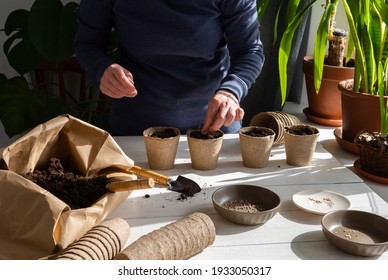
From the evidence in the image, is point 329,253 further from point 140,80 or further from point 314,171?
point 140,80

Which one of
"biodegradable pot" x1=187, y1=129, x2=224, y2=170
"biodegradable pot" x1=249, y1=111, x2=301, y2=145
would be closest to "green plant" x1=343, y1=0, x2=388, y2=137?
"biodegradable pot" x1=249, y1=111, x2=301, y2=145

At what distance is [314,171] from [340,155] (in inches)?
10.6

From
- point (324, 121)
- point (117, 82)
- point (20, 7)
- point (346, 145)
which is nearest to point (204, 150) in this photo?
point (117, 82)

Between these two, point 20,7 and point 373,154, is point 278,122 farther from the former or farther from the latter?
point 20,7

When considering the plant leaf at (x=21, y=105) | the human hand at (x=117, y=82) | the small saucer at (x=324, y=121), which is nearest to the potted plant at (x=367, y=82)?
the small saucer at (x=324, y=121)

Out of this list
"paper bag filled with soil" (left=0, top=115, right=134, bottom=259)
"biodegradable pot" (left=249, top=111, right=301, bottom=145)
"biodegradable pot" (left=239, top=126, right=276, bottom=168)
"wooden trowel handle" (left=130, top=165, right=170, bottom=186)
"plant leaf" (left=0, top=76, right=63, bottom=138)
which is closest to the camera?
"paper bag filled with soil" (left=0, top=115, right=134, bottom=259)

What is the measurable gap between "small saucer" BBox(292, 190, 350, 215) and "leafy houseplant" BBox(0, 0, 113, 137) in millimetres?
1116

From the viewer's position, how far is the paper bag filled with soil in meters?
0.81

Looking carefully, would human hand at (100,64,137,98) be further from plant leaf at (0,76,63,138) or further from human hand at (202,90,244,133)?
plant leaf at (0,76,63,138)

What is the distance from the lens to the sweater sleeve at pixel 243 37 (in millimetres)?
1392

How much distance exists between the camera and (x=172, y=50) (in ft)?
4.58

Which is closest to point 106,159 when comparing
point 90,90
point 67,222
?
point 67,222

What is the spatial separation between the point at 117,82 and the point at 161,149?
0.20m

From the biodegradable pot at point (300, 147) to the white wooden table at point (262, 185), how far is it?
20 millimetres
